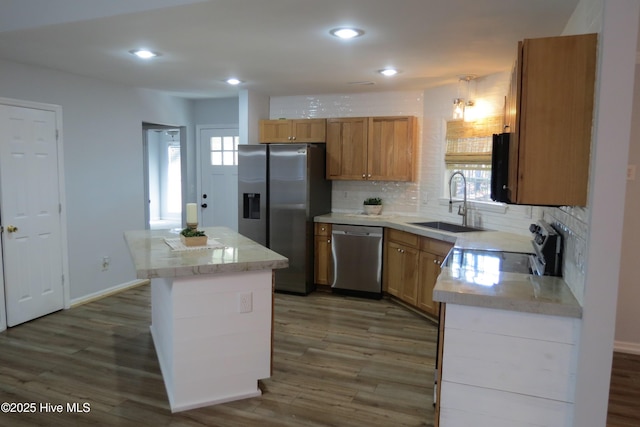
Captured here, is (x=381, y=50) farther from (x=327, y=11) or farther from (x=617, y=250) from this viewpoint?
(x=617, y=250)

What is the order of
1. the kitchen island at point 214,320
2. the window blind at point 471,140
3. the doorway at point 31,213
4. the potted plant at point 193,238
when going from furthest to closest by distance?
the window blind at point 471,140
the doorway at point 31,213
the potted plant at point 193,238
the kitchen island at point 214,320

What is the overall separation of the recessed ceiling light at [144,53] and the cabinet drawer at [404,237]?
283cm

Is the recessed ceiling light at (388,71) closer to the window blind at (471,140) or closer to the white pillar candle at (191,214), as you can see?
the window blind at (471,140)

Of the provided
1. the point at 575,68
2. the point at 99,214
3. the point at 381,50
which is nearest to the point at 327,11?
the point at 381,50

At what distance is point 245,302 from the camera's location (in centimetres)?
276

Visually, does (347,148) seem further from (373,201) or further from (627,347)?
(627,347)

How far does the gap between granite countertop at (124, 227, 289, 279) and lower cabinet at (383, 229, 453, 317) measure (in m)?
1.80

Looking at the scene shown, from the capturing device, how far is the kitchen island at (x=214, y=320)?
262 centimetres

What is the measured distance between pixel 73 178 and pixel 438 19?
382cm

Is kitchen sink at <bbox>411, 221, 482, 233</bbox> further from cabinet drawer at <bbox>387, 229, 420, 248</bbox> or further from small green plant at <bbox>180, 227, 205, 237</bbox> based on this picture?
small green plant at <bbox>180, 227, 205, 237</bbox>

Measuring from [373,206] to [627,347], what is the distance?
A: 278cm

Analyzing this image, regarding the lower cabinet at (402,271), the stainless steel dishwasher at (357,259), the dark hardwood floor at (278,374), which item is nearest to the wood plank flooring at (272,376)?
the dark hardwood floor at (278,374)

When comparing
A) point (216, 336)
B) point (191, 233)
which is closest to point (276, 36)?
point (191, 233)

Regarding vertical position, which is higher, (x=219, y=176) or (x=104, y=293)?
(x=219, y=176)
